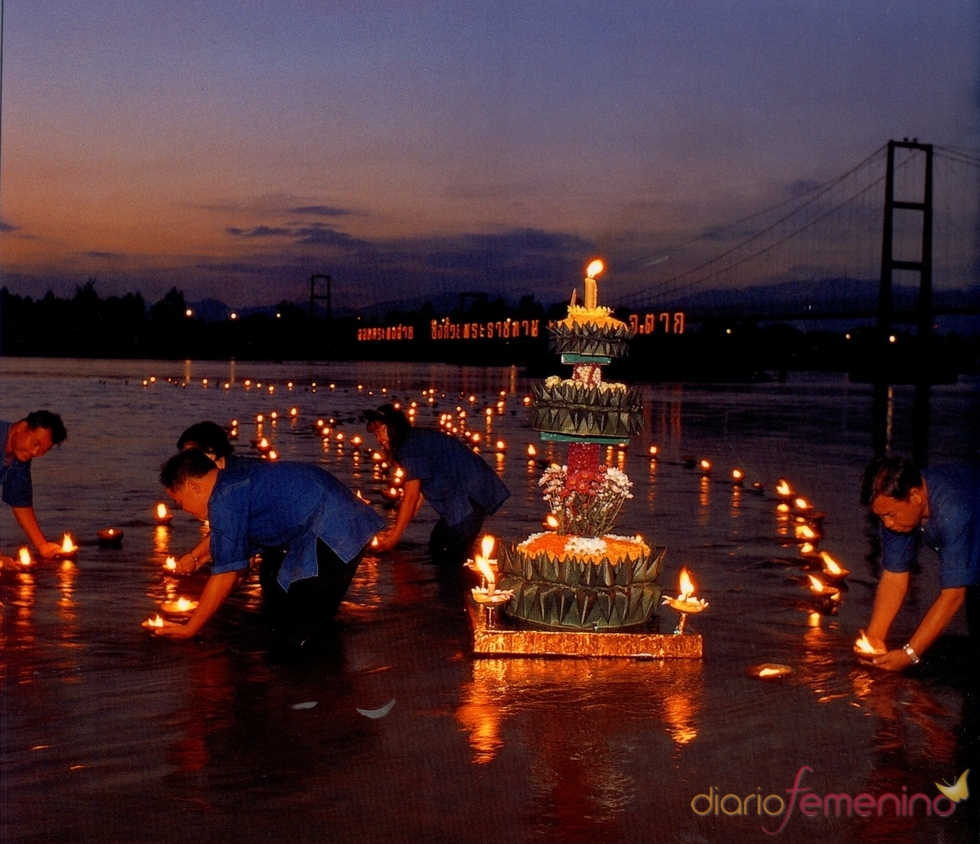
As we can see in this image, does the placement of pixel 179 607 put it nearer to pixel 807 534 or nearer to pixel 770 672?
pixel 770 672

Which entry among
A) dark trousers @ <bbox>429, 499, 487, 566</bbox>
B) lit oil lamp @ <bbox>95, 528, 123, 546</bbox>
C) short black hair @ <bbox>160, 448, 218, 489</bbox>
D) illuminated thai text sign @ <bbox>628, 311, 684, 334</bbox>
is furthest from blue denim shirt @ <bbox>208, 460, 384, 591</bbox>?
illuminated thai text sign @ <bbox>628, 311, 684, 334</bbox>

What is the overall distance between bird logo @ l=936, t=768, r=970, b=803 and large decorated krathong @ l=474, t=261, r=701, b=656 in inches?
79.6

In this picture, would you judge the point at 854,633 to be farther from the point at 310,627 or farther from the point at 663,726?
the point at 310,627

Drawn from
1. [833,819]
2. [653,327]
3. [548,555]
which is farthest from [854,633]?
[653,327]

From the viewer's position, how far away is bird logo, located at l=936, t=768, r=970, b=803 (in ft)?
16.4

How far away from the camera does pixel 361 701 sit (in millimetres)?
6102

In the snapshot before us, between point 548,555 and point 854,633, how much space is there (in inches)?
84.6

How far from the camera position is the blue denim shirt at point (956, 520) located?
566 centimetres

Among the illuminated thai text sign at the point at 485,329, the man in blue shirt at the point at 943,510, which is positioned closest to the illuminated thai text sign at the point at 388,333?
the illuminated thai text sign at the point at 485,329

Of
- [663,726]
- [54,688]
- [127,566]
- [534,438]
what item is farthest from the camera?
[534,438]

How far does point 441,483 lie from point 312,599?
2.80m

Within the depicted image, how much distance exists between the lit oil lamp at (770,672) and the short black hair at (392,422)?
362cm

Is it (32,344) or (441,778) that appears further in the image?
(32,344)

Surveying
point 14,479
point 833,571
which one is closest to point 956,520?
point 833,571
